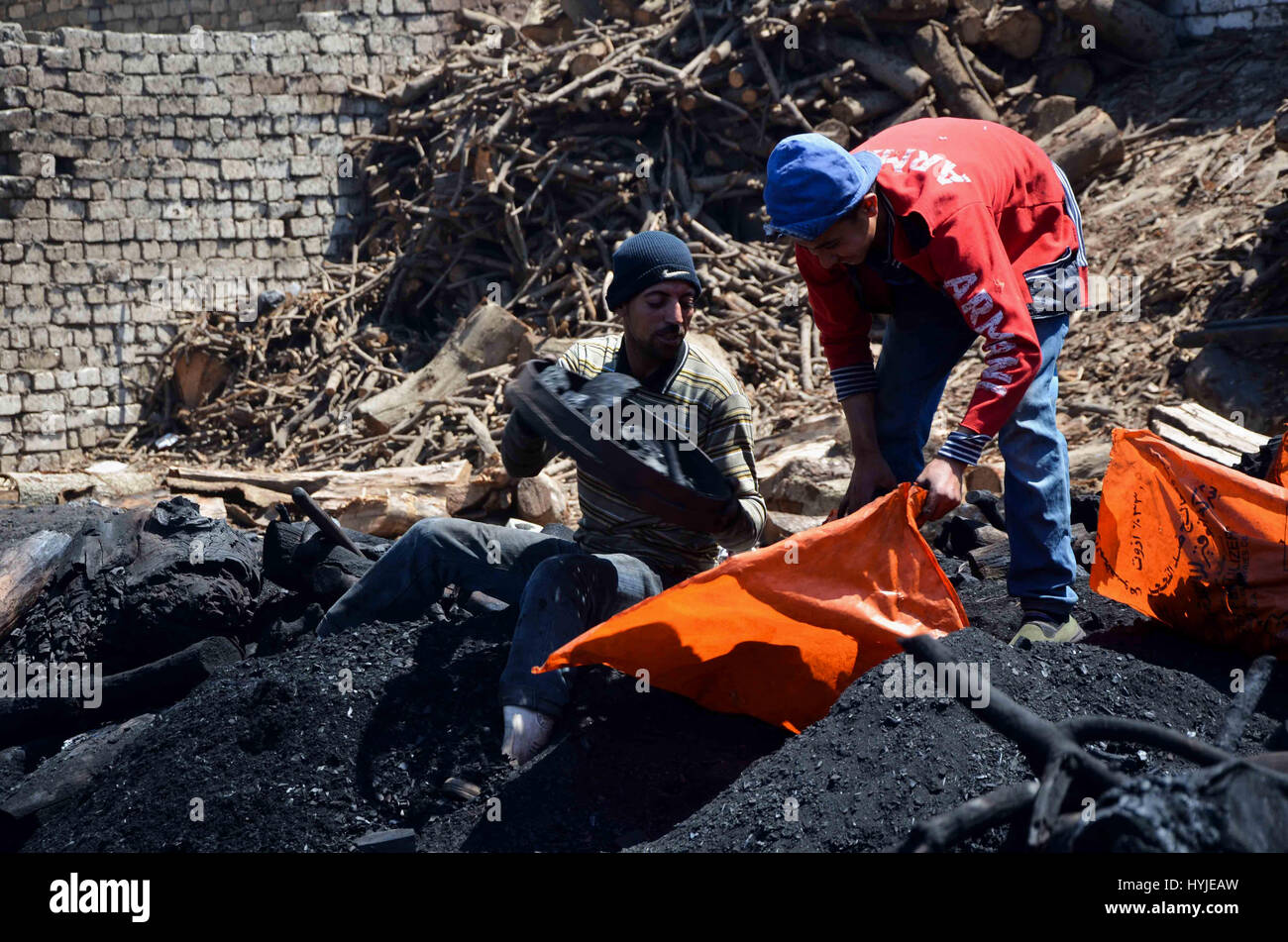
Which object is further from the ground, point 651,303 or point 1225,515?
point 651,303

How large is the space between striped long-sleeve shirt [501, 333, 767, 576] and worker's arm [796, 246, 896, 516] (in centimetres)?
31

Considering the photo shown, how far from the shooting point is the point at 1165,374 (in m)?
6.98

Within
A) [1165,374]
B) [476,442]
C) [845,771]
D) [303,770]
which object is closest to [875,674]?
[845,771]

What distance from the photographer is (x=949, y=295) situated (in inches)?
110

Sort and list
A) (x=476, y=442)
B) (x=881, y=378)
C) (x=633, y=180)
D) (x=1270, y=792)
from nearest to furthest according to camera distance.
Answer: (x=1270, y=792)
(x=881, y=378)
(x=476, y=442)
(x=633, y=180)

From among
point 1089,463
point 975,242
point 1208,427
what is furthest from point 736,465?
point 1208,427

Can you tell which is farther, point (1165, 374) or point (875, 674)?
point (1165, 374)

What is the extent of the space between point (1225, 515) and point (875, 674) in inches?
42.8

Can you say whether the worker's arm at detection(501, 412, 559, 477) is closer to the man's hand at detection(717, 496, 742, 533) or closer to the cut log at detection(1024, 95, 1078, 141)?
the man's hand at detection(717, 496, 742, 533)

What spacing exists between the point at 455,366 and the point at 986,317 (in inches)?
281

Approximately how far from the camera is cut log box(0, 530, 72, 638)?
12.8ft

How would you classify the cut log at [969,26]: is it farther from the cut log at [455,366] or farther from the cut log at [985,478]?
the cut log at [985,478]

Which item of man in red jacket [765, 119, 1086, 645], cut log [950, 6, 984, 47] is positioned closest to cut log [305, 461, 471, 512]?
man in red jacket [765, 119, 1086, 645]

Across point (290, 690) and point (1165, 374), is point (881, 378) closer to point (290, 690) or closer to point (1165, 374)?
point (290, 690)
